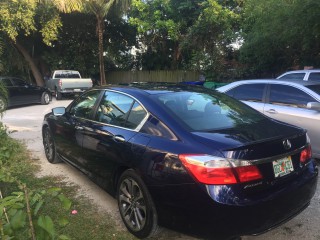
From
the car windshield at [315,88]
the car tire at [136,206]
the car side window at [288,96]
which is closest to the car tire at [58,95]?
the car side window at [288,96]

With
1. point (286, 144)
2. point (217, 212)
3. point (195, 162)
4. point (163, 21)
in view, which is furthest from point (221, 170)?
point (163, 21)

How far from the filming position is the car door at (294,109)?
18.2 ft

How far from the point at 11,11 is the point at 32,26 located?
1.30m

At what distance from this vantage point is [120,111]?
4008 millimetres

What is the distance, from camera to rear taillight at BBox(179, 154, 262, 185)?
278cm

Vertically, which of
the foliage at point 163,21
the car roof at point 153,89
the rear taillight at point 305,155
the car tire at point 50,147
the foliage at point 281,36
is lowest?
the car tire at point 50,147

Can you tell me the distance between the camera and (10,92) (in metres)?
14.9

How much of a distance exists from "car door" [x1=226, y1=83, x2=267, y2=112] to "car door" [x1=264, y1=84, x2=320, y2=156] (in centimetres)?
15

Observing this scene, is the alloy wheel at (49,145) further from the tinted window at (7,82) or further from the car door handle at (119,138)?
the tinted window at (7,82)

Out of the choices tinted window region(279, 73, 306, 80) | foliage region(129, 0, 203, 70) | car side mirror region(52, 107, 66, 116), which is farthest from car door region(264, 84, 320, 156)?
foliage region(129, 0, 203, 70)

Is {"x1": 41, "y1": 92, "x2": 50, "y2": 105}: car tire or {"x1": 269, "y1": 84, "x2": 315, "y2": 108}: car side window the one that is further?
{"x1": 41, "y1": 92, "x2": 50, "y2": 105}: car tire

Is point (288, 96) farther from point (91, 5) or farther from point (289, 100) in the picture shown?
point (91, 5)

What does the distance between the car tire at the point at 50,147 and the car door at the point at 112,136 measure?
176 cm

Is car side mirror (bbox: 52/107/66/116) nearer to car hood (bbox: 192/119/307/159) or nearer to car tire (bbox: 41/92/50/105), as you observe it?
car hood (bbox: 192/119/307/159)
